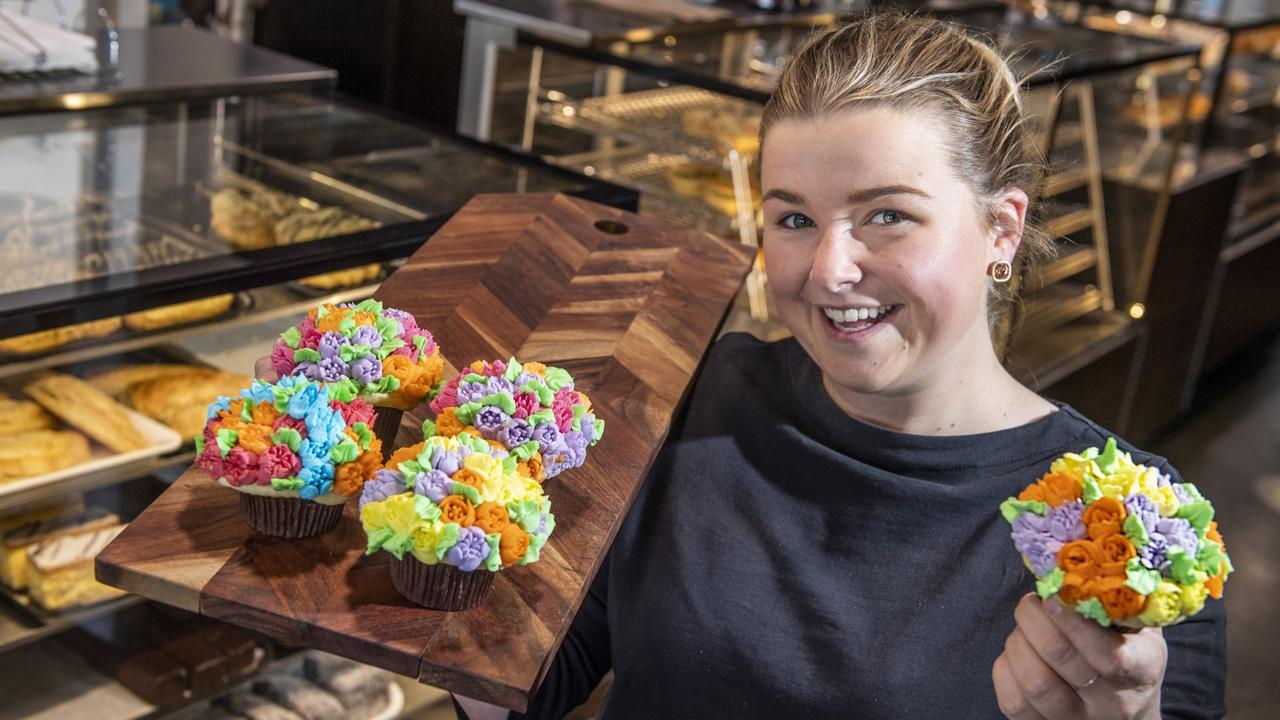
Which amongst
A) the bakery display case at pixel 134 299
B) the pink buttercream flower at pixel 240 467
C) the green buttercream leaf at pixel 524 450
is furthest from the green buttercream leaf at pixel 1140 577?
the bakery display case at pixel 134 299

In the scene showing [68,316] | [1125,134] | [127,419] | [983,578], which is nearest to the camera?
[983,578]

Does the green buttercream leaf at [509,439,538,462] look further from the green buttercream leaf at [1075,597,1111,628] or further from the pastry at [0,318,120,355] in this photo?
the pastry at [0,318,120,355]

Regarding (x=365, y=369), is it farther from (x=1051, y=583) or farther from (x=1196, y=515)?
(x=1196, y=515)

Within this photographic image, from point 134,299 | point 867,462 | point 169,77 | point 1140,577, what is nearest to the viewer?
point 1140,577

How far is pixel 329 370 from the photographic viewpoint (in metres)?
1.28

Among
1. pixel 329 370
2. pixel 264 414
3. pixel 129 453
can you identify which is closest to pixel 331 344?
pixel 329 370

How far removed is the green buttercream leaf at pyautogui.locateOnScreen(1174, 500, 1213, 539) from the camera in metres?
1.08

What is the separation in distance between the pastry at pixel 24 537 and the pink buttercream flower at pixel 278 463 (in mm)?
1173

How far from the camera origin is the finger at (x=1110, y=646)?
3.59 feet

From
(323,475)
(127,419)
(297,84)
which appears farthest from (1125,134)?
(323,475)

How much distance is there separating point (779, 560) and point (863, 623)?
0.46ft

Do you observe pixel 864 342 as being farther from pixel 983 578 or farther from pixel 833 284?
pixel 983 578

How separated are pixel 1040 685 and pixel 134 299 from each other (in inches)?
51.7

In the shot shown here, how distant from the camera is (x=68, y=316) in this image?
5.72 ft
